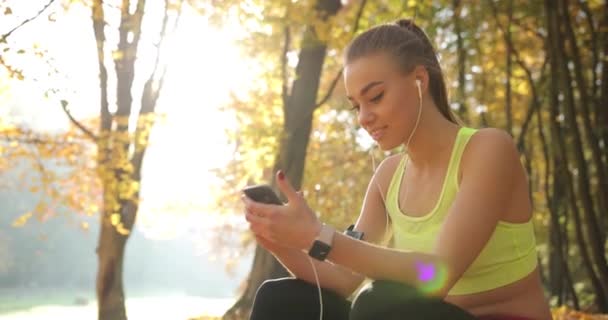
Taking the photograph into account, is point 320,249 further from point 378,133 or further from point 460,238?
point 378,133

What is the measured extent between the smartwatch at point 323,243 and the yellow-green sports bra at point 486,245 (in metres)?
0.37

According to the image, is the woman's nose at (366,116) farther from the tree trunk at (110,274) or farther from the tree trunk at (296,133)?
the tree trunk at (110,274)

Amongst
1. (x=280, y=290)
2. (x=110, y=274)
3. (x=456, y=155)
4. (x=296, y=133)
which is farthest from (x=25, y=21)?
(x=110, y=274)

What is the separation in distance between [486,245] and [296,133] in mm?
5260

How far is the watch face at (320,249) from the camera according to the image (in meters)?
1.74

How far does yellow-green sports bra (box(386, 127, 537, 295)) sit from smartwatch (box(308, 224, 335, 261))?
370mm

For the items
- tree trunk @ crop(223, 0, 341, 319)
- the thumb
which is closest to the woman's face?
the thumb

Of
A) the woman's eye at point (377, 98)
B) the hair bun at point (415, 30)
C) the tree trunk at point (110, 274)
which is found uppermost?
the hair bun at point (415, 30)

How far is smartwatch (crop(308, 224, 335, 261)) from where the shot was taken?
5.70 ft

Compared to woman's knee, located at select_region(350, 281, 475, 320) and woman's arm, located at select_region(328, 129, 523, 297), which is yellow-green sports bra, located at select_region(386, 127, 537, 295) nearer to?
woman's arm, located at select_region(328, 129, 523, 297)

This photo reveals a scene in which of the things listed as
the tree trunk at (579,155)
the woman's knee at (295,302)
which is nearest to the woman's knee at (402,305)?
the woman's knee at (295,302)

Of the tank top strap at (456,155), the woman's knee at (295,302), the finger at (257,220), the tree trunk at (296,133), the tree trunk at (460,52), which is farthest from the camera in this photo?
the tree trunk at (460,52)

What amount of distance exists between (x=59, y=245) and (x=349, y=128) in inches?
1455

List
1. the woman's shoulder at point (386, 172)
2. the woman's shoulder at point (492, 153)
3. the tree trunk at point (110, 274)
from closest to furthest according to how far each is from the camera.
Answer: the woman's shoulder at point (492, 153)
the woman's shoulder at point (386, 172)
the tree trunk at point (110, 274)
